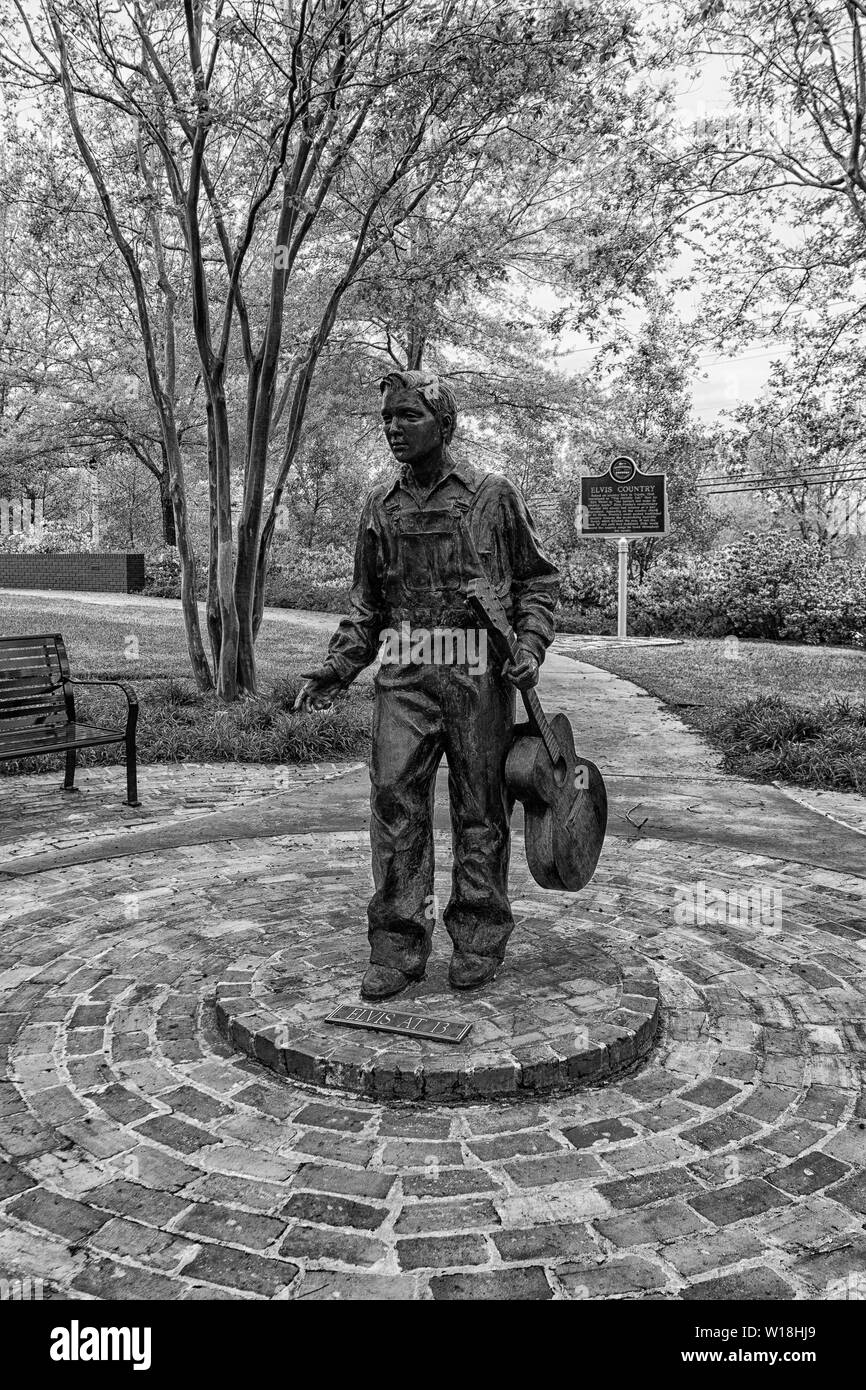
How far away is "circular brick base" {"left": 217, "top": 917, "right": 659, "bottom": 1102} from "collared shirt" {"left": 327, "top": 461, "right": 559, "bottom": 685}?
1126 millimetres

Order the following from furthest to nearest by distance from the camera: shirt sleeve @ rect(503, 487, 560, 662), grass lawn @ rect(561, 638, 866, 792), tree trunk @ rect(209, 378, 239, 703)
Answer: tree trunk @ rect(209, 378, 239, 703) → grass lawn @ rect(561, 638, 866, 792) → shirt sleeve @ rect(503, 487, 560, 662)

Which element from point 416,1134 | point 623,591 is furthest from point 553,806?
point 623,591

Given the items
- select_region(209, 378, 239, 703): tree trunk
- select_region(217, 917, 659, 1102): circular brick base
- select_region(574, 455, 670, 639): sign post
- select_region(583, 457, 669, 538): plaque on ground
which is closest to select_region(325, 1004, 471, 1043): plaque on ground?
select_region(217, 917, 659, 1102): circular brick base

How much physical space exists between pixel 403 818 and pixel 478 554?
97cm

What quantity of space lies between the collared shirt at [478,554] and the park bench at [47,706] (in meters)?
3.43

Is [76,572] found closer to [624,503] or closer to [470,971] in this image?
[624,503]

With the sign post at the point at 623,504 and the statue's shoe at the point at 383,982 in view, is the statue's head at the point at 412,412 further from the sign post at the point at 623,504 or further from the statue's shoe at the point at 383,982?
the sign post at the point at 623,504

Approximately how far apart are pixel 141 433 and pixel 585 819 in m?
21.5

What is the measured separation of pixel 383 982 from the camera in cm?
357

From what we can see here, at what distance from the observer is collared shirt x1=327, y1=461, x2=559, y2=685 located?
3.68m

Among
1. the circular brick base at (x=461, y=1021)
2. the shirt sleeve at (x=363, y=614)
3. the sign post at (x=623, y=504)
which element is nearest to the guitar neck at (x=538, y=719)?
the shirt sleeve at (x=363, y=614)

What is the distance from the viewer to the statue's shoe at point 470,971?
3.65m

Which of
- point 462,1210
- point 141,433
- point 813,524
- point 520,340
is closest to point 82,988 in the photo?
point 462,1210

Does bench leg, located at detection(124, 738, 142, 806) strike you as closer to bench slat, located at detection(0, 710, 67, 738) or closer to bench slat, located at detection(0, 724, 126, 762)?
bench slat, located at detection(0, 724, 126, 762)
